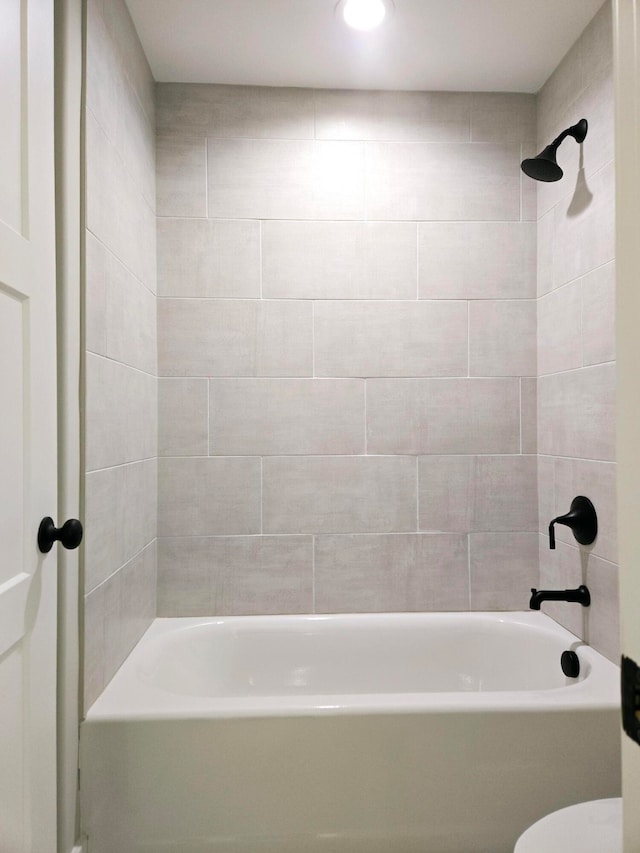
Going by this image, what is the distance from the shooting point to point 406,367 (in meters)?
2.40

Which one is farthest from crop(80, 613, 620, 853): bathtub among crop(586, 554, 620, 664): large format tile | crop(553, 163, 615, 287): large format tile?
crop(553, 163, 615, 287): large format tile

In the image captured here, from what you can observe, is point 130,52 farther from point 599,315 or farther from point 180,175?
point 599,315

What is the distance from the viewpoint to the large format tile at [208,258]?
2.35 m

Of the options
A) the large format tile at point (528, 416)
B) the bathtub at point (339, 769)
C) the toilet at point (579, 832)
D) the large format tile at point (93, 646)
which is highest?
the large format tile at point (528, 416)

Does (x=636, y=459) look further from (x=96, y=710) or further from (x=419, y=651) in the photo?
(x=419, y=651)

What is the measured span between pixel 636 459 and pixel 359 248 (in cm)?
198

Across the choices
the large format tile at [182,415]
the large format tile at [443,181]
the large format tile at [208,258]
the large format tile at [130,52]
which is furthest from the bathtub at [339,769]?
the large format tile at [130,52]

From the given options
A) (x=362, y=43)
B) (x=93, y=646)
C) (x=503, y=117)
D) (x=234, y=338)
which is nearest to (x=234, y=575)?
(x=93, y=646)

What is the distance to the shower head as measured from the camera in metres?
2.01

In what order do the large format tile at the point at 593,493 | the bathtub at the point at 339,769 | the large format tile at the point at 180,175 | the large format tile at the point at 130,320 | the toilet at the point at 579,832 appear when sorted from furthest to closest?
the large format tile at the point at 180,175
the large format tile at the point at 593,493
the large format tile at the point at 130,320
the bathtub at the point at 339,769
the toilet at the point at 579,832

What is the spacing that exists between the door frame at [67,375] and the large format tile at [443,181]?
3.96ft

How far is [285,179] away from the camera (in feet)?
7.76

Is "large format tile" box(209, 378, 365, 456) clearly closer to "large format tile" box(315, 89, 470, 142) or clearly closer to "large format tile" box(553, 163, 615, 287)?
"large format tile" box(553, 163, 615, 287)

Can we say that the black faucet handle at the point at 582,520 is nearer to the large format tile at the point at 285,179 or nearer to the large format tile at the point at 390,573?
the large format tile at the point at 390,573
